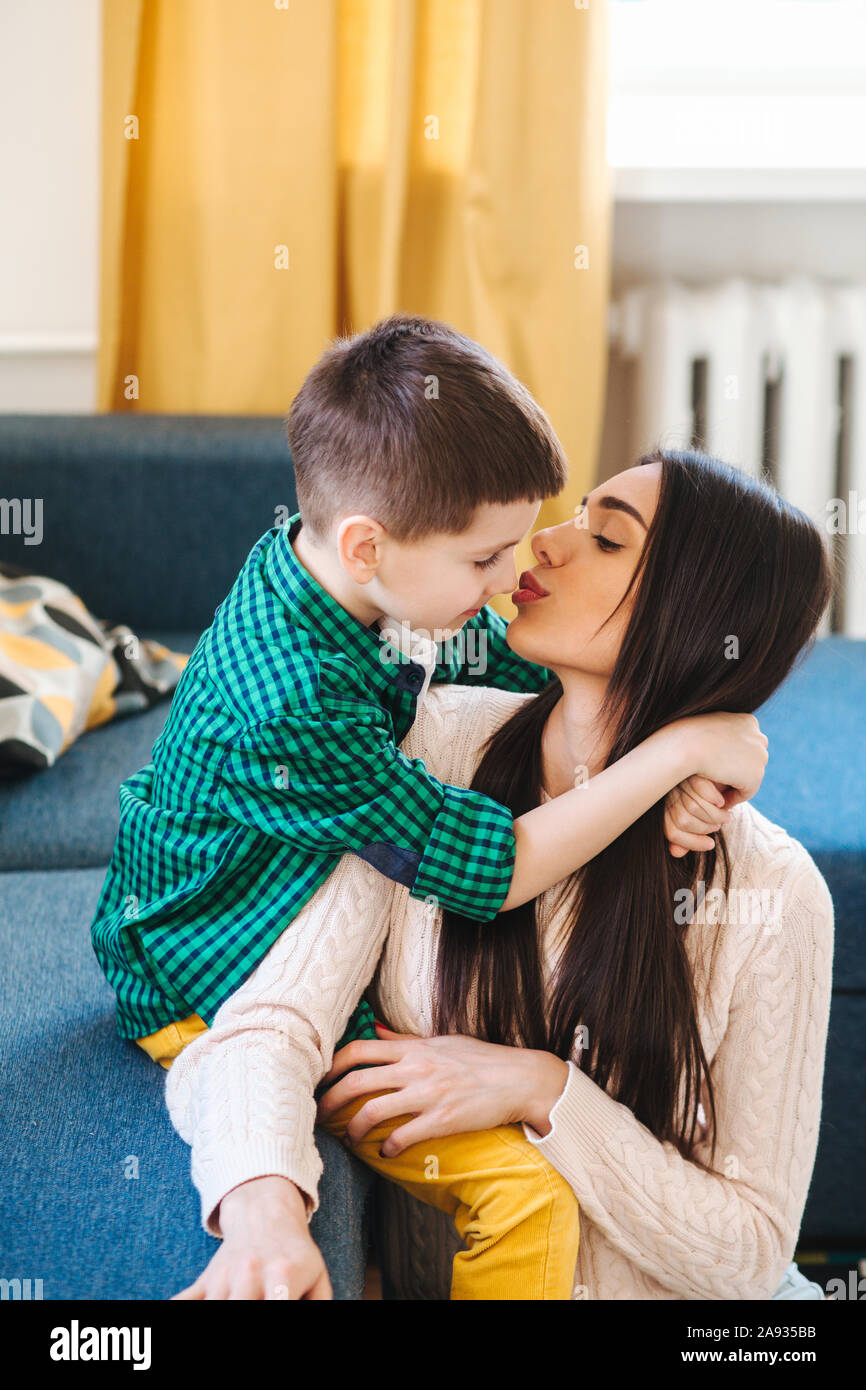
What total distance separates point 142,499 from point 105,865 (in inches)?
30.6

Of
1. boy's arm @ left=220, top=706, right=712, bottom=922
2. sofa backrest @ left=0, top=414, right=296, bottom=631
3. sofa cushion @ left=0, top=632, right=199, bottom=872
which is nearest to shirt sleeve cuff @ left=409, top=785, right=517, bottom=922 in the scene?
boy's arm @ left=220, top=706, right=712, bottom=922

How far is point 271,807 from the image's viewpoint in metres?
0.91

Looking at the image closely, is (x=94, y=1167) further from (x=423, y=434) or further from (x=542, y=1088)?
(x=423, y=434)

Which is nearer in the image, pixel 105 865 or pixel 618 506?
pixel 618 506

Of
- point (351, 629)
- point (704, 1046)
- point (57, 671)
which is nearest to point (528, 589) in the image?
point (351, 629)

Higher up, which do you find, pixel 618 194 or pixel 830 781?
pixel 618 194

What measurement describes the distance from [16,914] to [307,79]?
1.54 m

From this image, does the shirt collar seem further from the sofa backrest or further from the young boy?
the sofa backrest

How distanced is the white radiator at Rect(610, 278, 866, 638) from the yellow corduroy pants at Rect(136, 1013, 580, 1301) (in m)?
1.70

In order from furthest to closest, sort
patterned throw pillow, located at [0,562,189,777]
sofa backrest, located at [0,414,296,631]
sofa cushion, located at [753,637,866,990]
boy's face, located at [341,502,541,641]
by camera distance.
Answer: sofa backrest, located at [0,414,296,631], patterned throw pillow, located at [0,562,189,777], sofa cushion, located at [753,637,866,990], boy's face, located at [341,502,541,641]

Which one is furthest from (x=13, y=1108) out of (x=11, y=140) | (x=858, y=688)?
(x=11, y=140)

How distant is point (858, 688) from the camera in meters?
1.89

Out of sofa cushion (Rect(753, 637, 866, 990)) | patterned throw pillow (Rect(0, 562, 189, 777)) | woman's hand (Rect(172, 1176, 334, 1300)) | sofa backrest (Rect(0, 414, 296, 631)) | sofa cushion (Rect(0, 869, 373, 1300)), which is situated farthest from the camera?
sofa backrest (Rect(0, 414, 296, 631))

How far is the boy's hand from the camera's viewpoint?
94 cm
